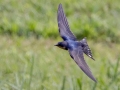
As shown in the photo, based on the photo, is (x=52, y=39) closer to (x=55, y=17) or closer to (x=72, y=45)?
(x=55, y=17)

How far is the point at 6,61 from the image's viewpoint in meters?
5.39

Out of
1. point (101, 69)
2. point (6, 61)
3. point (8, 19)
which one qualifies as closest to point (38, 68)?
point (6, 61)

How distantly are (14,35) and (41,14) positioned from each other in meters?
1.00

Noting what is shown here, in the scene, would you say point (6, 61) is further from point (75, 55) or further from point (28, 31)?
point (75, 55)

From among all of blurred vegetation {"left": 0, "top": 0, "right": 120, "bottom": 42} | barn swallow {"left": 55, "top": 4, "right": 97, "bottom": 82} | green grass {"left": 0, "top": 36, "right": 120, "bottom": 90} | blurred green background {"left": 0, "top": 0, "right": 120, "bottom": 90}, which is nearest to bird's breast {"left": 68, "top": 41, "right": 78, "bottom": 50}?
barn swallow {"left": 55, "top": 4, "right": 97, "bottom": 82}

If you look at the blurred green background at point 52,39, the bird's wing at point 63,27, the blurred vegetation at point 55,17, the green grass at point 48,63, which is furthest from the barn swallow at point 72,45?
the blurred vegetation at point 55,17

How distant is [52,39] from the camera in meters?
6.73

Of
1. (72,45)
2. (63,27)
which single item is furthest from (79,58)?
(63,27)

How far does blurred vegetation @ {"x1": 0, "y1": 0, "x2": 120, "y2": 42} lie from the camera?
265 inches

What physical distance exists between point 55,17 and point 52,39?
2.53ft

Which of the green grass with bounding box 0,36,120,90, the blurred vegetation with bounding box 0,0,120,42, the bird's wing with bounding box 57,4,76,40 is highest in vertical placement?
the blurred vegetation with bounding box 0,0,120,42

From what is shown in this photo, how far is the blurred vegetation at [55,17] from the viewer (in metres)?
6.73

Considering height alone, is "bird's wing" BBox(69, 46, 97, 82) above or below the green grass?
below

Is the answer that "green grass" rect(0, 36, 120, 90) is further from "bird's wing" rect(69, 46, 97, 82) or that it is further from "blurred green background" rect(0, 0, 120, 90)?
"bird's wing" rect(69, 46, 97, 82)
